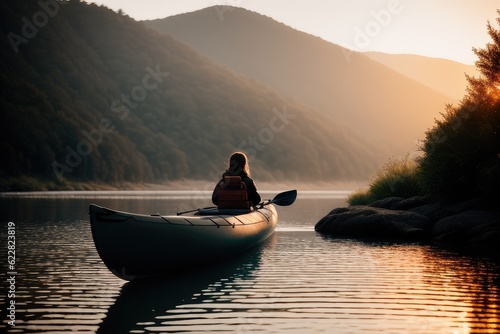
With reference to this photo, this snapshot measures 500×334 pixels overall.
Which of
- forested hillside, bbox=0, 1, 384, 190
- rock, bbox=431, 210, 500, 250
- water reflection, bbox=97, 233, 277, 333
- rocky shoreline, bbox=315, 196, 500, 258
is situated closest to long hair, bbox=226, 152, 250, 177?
water reflection, bbox=97, 233, 277, 333

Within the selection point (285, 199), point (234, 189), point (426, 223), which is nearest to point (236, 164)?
point (234, 189)

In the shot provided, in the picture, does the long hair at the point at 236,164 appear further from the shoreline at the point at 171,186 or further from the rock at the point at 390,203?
the shoreline at the point at 171,186

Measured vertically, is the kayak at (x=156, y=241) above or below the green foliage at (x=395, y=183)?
Answer: below

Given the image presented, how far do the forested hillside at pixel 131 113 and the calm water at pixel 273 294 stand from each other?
221ft

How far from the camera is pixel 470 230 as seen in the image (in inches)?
789

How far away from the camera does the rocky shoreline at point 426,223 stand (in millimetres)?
19578

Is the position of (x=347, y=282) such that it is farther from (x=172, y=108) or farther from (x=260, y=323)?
(x=172, y=108)

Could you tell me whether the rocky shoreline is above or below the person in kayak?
below

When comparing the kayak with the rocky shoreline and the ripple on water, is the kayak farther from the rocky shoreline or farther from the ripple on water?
the rocky shoreline

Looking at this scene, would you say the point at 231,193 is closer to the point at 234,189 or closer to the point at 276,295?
the point at 234,189

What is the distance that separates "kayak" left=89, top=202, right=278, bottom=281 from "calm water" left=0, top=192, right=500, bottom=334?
340 mm

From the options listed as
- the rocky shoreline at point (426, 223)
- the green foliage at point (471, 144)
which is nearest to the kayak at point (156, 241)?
the rocky shoreline at point (426, 223)

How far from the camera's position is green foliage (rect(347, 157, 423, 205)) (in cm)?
2741

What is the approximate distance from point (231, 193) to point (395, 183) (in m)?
11.2
